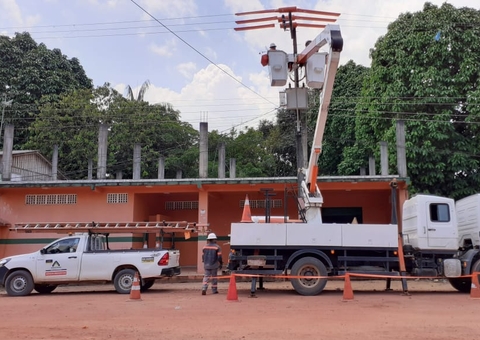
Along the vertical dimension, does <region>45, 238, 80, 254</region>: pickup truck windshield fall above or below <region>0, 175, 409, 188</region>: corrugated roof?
below

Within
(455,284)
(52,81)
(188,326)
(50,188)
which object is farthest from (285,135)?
(188,326)

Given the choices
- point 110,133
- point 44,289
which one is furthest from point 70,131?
point 44,289

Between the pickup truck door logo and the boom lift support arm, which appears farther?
the pickup truck door logo

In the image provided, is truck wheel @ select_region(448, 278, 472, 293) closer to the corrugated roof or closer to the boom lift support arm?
the boom lift support arm

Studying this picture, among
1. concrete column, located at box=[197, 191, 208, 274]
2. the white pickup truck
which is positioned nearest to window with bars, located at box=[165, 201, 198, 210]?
concrete column, located at box=[197, 191, 208, 274]

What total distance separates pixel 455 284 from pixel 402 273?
2303mm

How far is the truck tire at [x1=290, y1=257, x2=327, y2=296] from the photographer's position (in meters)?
12.4

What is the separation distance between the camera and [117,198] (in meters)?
20.5

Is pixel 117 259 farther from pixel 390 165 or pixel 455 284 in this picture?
pixel 390 165

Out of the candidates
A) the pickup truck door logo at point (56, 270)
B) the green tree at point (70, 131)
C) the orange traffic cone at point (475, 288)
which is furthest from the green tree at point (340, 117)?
the pickup truck door logo at point (56, 270)

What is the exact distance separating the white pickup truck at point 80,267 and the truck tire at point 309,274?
392 cm

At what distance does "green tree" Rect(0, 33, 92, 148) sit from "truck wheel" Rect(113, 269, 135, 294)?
22.9 m

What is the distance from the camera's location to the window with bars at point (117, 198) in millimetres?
20406

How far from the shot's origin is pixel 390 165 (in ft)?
76.3
